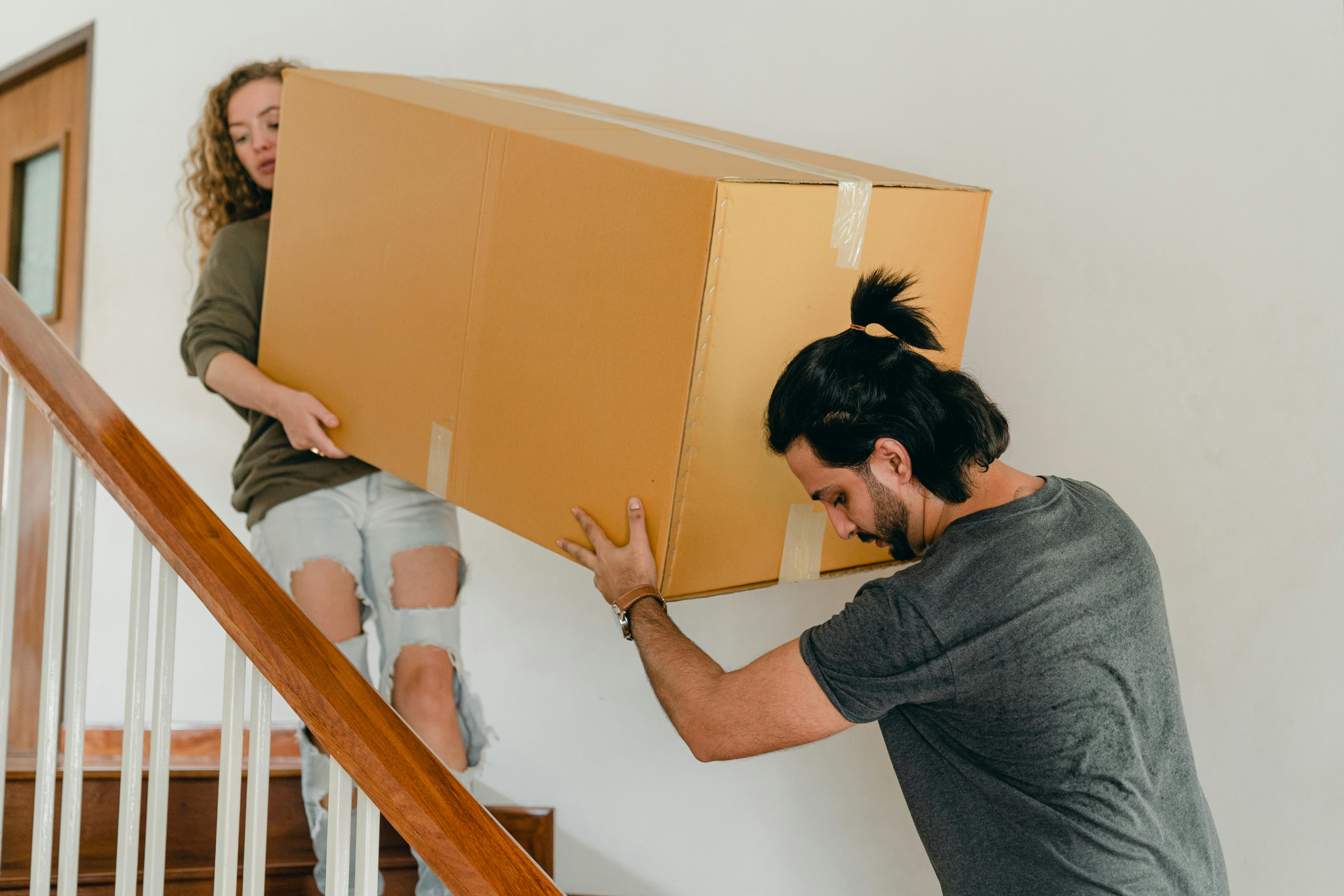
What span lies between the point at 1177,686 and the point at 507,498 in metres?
0.78

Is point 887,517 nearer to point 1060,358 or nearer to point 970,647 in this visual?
point 970,647

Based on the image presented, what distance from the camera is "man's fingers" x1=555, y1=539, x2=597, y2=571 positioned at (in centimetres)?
111

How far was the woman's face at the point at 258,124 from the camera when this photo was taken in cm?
163

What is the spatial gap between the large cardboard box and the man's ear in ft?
0.39

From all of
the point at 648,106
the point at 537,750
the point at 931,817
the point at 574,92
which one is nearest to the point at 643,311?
the point at 931,817

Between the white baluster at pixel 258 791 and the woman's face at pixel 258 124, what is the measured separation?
959 mm

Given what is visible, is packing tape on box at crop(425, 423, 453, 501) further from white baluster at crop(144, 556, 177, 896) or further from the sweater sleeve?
the sweater sleeve

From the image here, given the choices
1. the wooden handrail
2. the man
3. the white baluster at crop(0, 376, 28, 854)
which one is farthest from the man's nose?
the white baluster at crop(0, 376, 28, 854)

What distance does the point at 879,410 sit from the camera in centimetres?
105

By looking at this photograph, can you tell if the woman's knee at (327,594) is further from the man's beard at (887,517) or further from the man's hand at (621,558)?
the man's beard at (887,517)

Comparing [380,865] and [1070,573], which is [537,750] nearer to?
[380,865]

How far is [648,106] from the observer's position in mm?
2072

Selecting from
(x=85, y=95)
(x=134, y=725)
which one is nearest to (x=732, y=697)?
(x=134, y=725)

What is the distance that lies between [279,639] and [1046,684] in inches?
29.2
